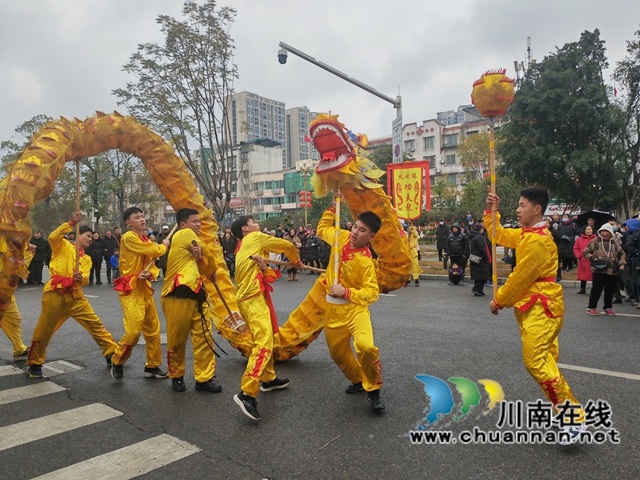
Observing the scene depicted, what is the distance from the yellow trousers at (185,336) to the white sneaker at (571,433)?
2.92 m

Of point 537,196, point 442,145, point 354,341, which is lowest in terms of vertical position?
point 354,341

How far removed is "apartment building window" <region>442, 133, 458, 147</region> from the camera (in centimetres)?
4759

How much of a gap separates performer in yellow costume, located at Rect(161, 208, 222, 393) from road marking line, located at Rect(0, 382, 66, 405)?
3.95 ft

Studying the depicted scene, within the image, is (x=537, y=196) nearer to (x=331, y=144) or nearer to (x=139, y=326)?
(x=331, y=144)

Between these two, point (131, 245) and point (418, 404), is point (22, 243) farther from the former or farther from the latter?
point (418, 404)

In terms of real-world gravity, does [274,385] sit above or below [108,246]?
below

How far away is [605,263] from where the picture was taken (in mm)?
7504

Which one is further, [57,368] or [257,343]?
[57,368]

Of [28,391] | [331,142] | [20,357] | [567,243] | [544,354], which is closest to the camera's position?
[544,354]

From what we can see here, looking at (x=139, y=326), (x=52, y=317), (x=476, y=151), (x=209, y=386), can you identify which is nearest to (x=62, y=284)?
(x=52, y=317)

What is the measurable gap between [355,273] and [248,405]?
1374mm

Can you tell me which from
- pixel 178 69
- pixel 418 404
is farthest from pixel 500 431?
pixel 178 69

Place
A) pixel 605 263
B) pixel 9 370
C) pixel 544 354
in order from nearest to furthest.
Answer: pixel 544 354
pixel 9 370
pixel 605 263

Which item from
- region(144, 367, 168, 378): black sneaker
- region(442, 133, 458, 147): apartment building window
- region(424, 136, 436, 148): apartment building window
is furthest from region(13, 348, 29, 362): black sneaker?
region(424, 136, 436, 148): apartment building window
